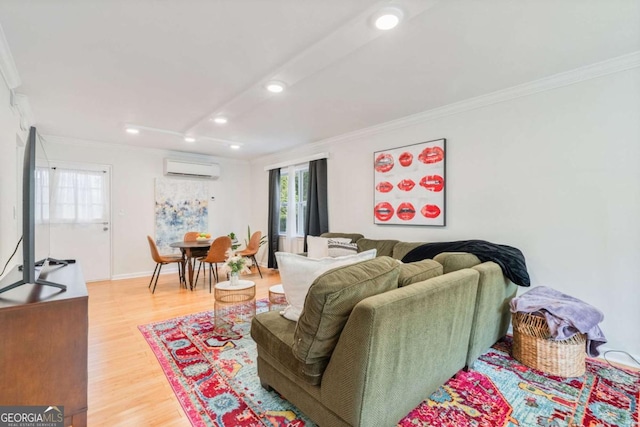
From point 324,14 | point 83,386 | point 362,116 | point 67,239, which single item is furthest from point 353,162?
point 67,239

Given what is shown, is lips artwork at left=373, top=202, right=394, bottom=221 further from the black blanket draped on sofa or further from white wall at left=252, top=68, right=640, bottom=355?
the black blanket draped on sofa

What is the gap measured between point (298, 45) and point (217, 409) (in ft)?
7.82

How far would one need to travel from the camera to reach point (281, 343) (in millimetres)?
1651

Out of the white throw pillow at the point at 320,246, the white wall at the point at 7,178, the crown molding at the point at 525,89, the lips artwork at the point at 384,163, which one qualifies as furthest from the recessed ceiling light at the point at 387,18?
the white wall at the point at 7,178

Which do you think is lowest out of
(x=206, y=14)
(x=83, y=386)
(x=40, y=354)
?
(x=83, y=386)

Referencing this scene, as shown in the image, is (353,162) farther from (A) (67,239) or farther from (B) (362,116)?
(A) (67,239)

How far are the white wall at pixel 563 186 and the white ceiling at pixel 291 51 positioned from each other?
1.00 ft

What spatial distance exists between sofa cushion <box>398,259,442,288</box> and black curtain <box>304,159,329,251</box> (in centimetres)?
288

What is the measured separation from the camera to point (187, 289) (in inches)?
176

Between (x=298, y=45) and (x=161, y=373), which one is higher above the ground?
(x=298, y=45)

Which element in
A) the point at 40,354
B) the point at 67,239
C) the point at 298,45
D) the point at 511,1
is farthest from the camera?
the point at 67,239

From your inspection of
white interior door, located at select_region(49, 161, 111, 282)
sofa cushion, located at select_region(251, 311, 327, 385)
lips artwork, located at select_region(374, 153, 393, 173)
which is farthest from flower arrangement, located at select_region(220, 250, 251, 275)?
white interior door, located at select_region(49, 161, 111, 282)

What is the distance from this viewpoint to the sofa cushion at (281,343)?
1452 mm

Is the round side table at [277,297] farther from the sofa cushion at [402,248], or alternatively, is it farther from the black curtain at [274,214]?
the black curtain at [274,214]
